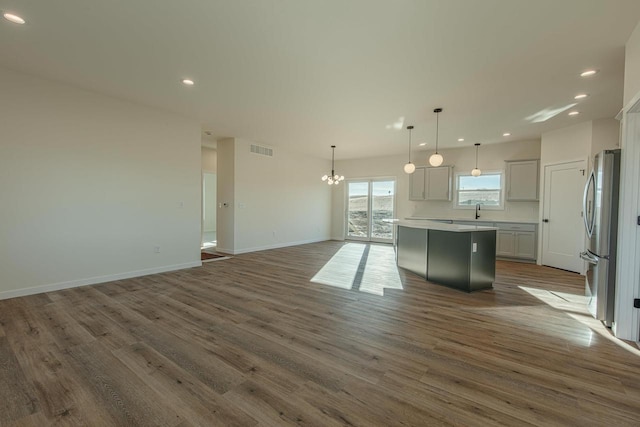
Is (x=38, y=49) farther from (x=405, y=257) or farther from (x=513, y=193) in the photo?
→ (x=513, y=193)

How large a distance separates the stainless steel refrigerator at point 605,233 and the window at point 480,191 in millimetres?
4426

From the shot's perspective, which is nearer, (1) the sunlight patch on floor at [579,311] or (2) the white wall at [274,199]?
(1) the sunlight patch on floor at [579,311]

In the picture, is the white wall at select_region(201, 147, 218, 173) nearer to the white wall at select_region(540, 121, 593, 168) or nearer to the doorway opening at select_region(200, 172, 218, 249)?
the doorway opening at select_region(200, 172, 218, 249)

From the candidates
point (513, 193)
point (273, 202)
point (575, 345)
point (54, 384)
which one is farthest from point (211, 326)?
point (513, 193)

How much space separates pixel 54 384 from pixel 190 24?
3118 mm

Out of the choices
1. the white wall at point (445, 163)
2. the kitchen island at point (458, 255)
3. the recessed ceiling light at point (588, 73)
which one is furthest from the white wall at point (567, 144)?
the kitchen island at point (458, 255)

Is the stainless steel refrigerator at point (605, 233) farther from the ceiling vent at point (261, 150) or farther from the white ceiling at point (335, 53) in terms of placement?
the ceiling vent at point (261, 150)

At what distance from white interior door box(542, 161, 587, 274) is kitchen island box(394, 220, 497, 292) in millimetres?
2576

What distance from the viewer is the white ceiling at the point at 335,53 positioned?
2.41 meters

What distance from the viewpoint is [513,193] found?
6.91 m

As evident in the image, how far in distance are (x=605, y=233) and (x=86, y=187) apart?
6.67m

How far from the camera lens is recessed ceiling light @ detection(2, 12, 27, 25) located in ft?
8.19

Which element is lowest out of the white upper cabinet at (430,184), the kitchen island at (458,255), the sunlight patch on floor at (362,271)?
the sunlight patch on floor at (362,271)

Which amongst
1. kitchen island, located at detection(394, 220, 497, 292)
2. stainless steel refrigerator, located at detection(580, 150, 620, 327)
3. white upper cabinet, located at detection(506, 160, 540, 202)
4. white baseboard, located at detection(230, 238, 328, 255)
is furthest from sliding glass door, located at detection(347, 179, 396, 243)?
stainless steel refrigerator, located at detection(580, 150, 620, 327)
